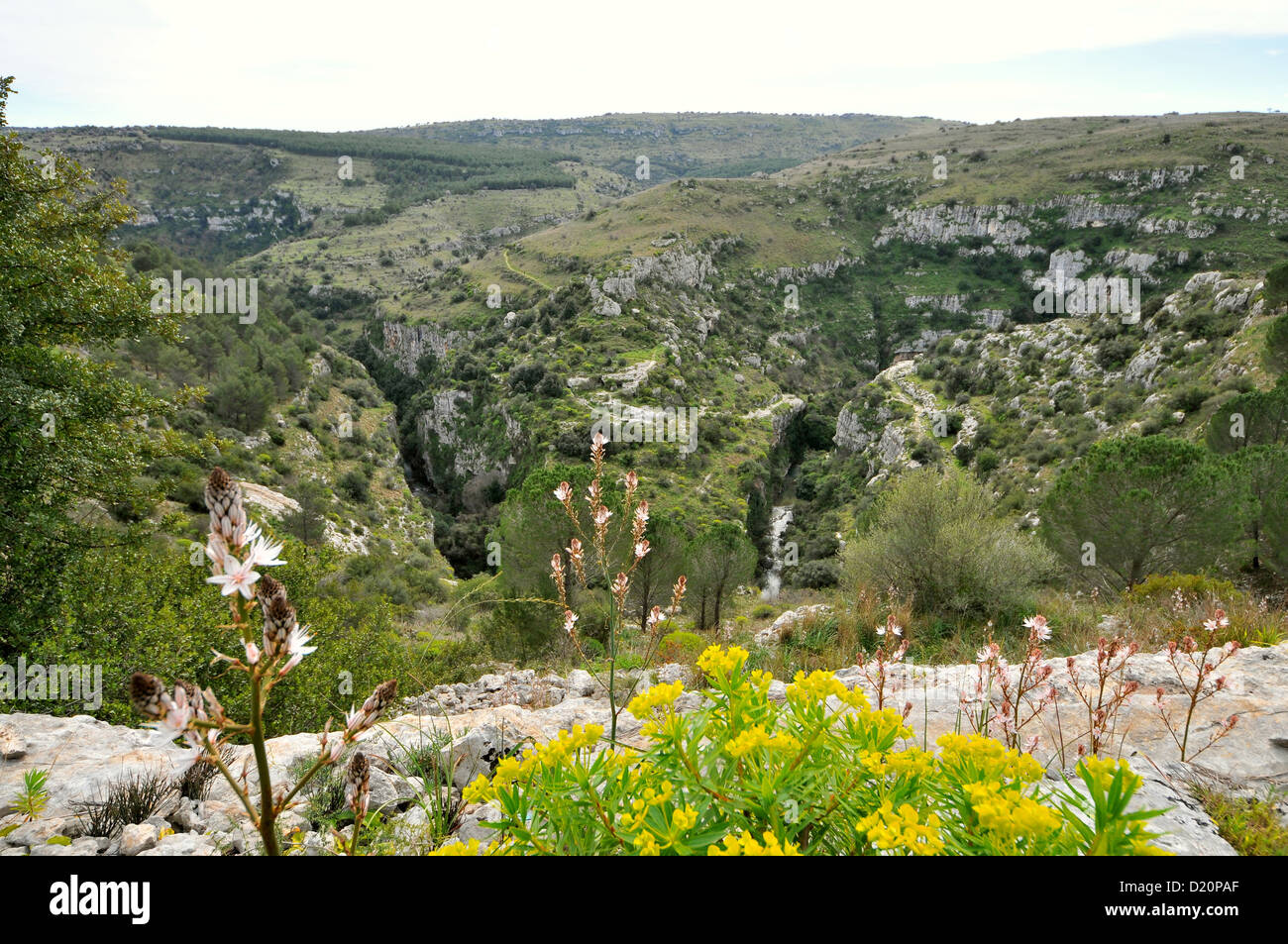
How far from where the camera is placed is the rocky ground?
2682 millimetres

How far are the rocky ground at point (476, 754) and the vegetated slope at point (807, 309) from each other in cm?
3260

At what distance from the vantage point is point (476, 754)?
393 centimetres

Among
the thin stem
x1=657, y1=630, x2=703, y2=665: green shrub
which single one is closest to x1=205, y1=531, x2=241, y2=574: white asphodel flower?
the thin stem

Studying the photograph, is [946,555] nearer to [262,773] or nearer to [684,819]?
[684,819]

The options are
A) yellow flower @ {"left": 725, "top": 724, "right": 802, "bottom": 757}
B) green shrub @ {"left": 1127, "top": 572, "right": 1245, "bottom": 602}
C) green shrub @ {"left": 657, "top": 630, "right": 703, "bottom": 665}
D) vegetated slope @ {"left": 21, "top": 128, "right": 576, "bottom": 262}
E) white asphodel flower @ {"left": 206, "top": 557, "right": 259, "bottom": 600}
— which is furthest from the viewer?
vegetated slope @ {"left": 21, "top": 128, "right": 576, "bottom": 262}

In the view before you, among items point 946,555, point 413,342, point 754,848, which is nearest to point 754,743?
point 754,848

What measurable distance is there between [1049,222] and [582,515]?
304 feet

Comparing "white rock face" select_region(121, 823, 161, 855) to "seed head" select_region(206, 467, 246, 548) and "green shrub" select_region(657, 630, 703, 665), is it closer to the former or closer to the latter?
"seed head" select_region(206, 467, 246, 548)

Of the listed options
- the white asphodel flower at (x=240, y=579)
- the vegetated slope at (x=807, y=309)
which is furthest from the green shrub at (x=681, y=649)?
the vegetated slope at (x=807, y=309)

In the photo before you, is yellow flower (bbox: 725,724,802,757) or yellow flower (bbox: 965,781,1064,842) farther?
yellow flower (bbox: 725,724,802,757)

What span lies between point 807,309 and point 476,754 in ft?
274

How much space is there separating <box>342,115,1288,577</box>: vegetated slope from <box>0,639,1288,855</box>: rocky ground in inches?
1284
